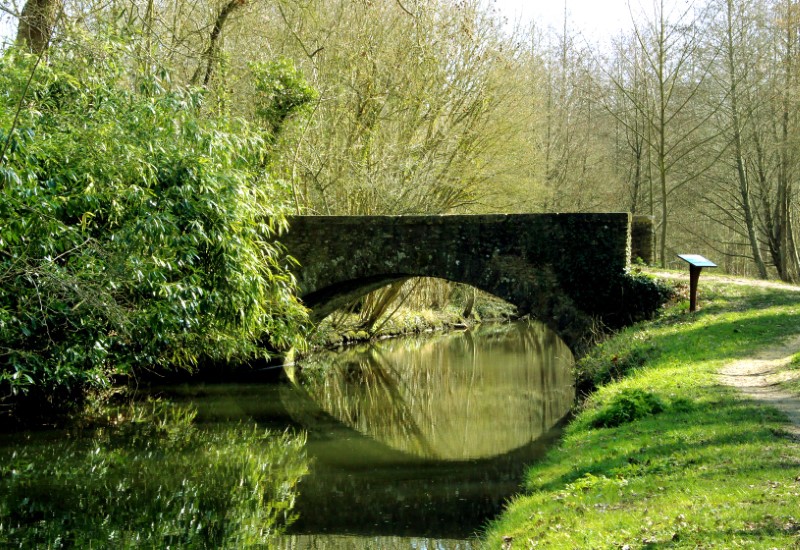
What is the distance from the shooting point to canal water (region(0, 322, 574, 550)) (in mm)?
7930

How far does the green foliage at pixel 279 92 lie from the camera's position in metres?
15.5

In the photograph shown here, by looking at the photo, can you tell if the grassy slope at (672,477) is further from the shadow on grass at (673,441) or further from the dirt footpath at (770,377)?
the dirt footpath at (770,377)

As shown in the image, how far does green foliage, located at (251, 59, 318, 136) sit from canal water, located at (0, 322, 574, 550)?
4.83 m

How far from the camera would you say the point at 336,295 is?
16359 millimetres

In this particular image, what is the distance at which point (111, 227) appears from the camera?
35.8 ft

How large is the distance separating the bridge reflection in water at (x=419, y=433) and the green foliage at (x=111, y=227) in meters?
2.51

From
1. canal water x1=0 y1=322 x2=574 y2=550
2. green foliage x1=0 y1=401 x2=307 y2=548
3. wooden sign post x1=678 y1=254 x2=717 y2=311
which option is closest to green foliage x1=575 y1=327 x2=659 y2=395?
canal water x1=0 y1=322 x2=574 y2=550

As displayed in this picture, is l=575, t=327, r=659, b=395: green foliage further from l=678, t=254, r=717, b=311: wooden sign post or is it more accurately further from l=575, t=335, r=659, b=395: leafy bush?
l=678, t=254, r=717, b=311: wooden sign post

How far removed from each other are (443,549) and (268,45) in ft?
41.5

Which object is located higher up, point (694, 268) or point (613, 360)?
point (694, 268)

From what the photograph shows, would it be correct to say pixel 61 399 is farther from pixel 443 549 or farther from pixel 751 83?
pixel 751 83

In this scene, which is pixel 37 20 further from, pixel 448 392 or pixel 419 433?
pixel 448 392

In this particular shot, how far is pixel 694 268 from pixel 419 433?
4.65 meters

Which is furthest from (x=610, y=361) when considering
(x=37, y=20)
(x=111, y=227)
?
(x=37, y=20)
